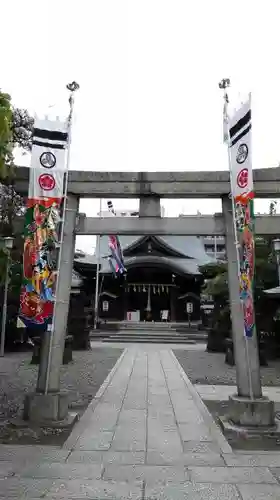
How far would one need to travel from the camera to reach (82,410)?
7902mm

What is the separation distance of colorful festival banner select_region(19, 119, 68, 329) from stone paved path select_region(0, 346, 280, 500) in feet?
6.70

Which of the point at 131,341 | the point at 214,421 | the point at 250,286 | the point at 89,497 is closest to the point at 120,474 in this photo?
the point at 89,497

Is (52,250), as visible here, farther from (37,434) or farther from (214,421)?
(214,421)

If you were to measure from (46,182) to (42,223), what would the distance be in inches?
27.7

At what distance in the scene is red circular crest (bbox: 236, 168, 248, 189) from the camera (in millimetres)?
6707

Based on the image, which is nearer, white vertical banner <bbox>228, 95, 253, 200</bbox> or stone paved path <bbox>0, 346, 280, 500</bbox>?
stone paved path <bbox>0, 346, 280, 500</bbox>

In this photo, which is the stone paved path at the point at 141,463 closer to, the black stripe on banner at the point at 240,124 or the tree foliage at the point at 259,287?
the black stripe on banner at the point at 240,124

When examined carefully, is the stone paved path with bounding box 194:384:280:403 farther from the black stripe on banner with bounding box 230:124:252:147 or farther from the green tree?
the green tree

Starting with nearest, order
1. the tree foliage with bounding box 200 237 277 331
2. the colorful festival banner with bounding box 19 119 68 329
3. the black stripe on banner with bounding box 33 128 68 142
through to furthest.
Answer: the colorful festival banner with bounding box 19 119 68 329
the black stripe on banner with bounding box 33 128 68 142
the tree foliage with bounding box 200 237 277 331

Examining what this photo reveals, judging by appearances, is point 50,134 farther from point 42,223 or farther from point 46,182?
point 42,223

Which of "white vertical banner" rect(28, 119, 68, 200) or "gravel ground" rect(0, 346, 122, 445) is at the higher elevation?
"white vertical banner" rect(28, 119, 68, 200)

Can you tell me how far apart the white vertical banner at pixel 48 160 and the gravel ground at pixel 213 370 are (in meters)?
7.32

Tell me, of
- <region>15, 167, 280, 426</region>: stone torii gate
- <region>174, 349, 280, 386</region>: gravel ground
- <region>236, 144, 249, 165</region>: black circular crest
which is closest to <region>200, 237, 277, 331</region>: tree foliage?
<region>174, 349, 280, 386</region>: gravel ground

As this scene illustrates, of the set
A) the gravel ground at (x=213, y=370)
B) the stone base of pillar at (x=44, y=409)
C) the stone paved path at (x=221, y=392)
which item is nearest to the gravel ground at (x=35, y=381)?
the stone base of pillar at (x=44, y=409)
